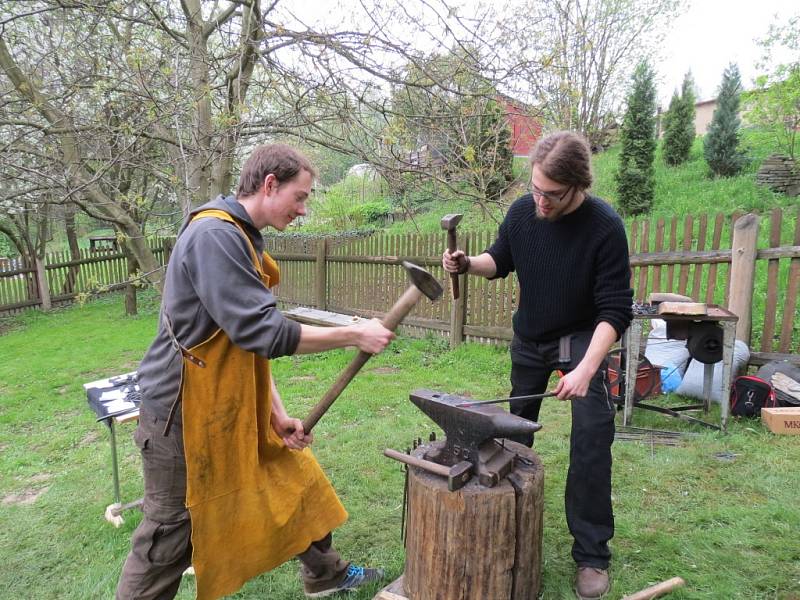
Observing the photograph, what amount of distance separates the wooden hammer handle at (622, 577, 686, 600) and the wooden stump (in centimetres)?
53

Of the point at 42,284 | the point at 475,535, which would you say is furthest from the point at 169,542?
the point at 42,284

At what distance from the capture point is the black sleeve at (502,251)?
2.57 metres

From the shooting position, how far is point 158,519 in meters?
1.89

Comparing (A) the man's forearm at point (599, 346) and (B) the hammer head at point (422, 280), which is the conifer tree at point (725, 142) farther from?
(B) the hammer head at point (422, 280)

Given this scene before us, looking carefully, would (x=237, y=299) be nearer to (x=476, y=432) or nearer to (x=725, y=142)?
(x=476, y=432)

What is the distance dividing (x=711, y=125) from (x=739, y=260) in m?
12.6

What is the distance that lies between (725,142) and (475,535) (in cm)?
1592

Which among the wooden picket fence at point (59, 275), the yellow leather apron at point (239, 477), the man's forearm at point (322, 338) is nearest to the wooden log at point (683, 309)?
the yellow leather apron at point (239, 477)

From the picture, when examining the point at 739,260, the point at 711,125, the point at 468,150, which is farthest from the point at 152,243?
the point at 711,125

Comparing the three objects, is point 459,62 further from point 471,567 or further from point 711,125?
point 711,125

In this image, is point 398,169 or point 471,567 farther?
point 398,169

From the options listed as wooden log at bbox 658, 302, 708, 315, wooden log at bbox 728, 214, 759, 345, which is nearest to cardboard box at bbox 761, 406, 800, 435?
wooden log at bbox 658, 302, 708, 315

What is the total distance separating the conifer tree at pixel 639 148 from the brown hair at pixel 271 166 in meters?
13.0

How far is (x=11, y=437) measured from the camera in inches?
194
